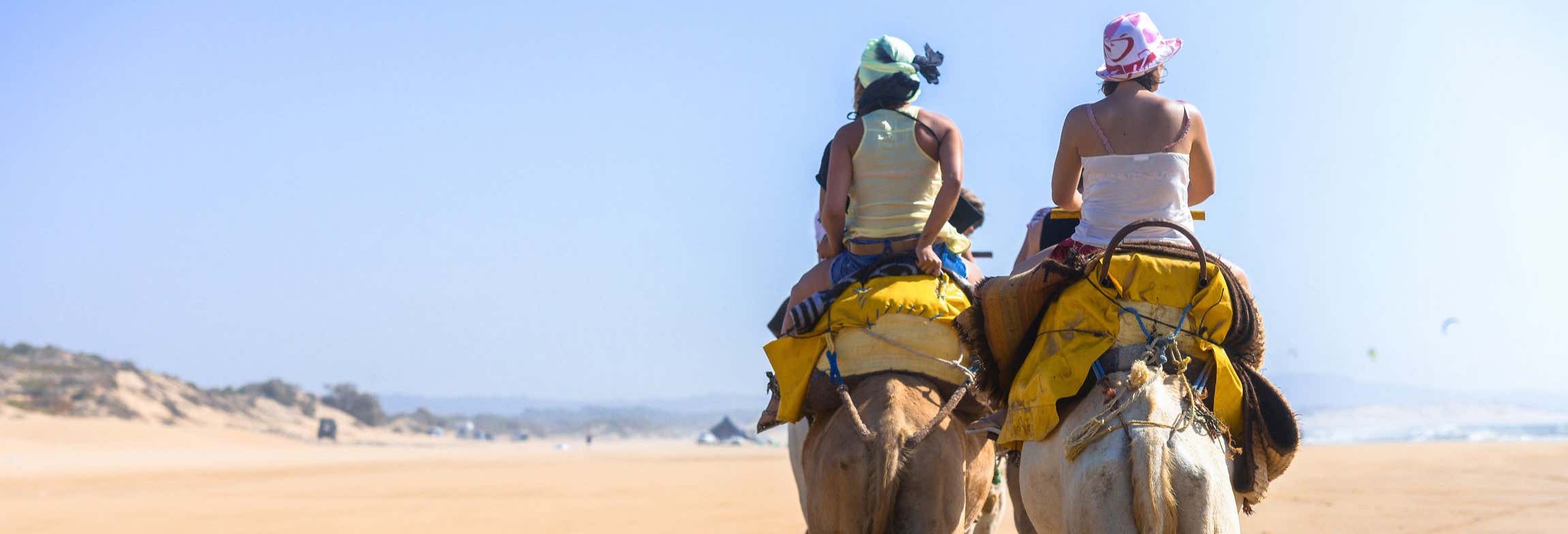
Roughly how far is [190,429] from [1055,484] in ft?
126

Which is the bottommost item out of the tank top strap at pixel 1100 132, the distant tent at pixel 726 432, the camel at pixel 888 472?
the distant tent at pixel 726 432

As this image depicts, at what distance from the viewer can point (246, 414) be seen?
46375 mm

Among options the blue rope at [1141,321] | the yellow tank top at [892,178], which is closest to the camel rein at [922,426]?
the yellow tank top at [892,178]

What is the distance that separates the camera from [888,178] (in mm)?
6402

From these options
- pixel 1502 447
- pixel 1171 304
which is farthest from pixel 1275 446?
pixel 1502 447

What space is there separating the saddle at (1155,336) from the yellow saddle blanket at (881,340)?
1115 mm

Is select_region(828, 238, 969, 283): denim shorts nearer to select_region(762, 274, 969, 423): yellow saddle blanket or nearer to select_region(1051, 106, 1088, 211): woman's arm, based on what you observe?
select_region(762, 274, 969, 423): yellow saddle blanket

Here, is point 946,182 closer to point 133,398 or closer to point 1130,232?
point 1130,232

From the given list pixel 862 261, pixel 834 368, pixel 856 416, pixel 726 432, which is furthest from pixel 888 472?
pixel 726 432

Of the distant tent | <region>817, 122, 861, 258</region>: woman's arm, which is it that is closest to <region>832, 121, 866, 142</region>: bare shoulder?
<region>817, 122, 861, 258</region>: woman's arm

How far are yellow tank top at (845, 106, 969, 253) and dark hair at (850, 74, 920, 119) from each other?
75 mm

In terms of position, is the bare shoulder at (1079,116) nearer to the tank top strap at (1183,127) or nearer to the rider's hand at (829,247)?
the tank top strap at (1183,127)

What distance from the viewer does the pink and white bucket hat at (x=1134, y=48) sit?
5035 mm

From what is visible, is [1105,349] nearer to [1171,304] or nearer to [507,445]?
[1171,304]
